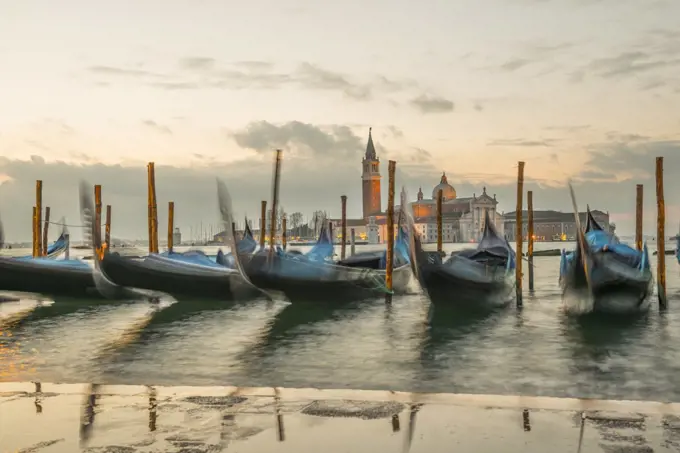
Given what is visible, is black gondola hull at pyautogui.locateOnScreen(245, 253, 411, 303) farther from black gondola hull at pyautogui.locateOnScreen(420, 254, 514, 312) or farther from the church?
the church

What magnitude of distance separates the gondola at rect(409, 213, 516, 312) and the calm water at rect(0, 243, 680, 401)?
1.83 ft

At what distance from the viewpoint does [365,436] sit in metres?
4.79

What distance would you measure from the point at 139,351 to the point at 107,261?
24.1 ft

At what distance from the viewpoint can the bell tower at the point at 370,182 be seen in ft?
469

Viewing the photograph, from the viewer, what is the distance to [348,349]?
11375 mm

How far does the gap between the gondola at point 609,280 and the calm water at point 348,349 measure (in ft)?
2.11

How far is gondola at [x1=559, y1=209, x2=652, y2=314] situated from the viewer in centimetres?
1549

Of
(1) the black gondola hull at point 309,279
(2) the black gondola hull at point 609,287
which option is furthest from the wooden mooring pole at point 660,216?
(1) the black gondola hull at point 309,279

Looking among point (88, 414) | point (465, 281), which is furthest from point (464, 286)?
point (88, 414)

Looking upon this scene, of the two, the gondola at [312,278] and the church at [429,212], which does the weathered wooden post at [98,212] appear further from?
the church at [429,212]

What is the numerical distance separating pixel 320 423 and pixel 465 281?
39.4ft

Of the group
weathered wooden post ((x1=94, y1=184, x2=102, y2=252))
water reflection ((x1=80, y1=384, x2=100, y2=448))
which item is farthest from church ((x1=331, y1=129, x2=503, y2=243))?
water reflection ((x1=80, y1=384, x2=100, y2=448))

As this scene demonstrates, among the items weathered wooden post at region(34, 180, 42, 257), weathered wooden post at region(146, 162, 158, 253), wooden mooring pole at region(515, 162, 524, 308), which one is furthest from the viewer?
weathered wooden post at region(34, 180, 42, 257)

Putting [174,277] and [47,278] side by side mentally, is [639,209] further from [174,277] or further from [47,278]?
[47,278]
